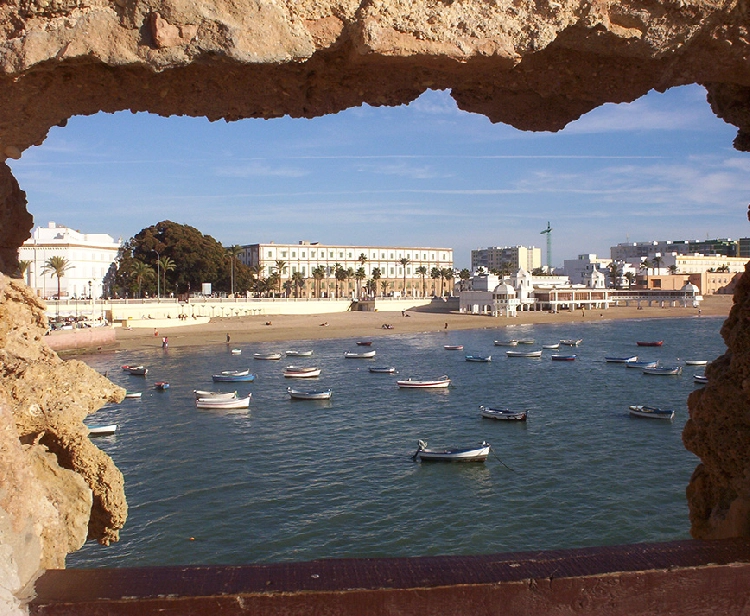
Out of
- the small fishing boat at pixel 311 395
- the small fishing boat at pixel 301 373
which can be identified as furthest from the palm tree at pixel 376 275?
the small fishing boat at pixel 311 395

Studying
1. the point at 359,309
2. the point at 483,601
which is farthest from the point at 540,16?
the point at 359,309

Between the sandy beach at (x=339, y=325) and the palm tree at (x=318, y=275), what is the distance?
26.2 meters

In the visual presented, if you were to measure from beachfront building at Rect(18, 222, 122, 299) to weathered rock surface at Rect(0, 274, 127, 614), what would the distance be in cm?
7202

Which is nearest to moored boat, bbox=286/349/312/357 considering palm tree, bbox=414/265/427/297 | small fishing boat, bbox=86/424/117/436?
small fishing boat, bbox=86/424/117/436

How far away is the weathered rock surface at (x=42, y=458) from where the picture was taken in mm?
3635

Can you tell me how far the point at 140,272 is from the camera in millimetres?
74312

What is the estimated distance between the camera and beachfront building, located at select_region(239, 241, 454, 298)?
367ft

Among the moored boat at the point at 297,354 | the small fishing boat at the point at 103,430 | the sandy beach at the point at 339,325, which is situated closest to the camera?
the small fishing boat at the point at 103,430

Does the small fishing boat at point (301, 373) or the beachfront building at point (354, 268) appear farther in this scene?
the beachfront building at point (354, 268)

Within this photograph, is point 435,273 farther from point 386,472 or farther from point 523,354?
point 386,472

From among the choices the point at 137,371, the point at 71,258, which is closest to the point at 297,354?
the point at 137,371

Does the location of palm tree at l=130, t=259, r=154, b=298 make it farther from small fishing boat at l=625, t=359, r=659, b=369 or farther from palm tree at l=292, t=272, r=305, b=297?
small fishing boat at l=625, t=359, r=659, b=369

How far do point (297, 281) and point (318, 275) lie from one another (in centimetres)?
429

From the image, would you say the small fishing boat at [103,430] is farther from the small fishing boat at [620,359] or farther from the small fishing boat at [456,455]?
the small fishing boat at [620,359]
